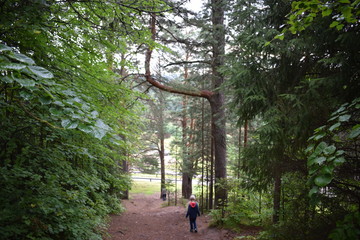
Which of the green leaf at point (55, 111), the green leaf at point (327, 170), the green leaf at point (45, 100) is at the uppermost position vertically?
the green leaf at point (45, 100)

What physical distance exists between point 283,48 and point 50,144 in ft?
18.3

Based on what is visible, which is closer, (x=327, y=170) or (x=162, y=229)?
(x=327, y=170)

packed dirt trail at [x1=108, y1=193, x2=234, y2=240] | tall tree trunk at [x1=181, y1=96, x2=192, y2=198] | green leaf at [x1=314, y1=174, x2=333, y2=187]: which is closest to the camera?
green leaf at [x1=314, y1=174, x2=333, y2=187]

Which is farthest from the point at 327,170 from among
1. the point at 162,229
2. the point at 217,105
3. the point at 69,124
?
→ the point at 162,229

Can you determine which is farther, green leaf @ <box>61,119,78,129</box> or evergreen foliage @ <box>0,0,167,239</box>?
evergreen foliage @ <box>0,0,167,239</box>

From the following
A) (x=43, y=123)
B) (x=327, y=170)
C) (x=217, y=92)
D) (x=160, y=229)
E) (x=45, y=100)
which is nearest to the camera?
(x=327, y=170)

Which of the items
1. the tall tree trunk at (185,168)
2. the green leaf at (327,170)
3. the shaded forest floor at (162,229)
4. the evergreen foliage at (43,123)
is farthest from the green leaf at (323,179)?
the tall tree trunk at (185,168)

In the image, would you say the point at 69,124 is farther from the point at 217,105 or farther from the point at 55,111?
the point at 217,105

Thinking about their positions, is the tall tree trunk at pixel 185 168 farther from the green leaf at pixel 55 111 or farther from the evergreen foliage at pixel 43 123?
the green leaf at pixel 55 111

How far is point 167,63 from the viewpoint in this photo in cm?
1011

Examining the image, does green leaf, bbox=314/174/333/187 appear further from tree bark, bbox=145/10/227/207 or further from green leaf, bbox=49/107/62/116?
tree bark, bbox=145/10/227/207

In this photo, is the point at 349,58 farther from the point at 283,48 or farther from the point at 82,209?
the point at 82,209

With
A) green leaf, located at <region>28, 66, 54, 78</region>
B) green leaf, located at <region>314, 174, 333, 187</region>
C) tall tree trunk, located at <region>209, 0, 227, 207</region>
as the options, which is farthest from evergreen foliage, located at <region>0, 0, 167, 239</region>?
tall tree trunk, located at <region>209, 0, 227, 207</region>

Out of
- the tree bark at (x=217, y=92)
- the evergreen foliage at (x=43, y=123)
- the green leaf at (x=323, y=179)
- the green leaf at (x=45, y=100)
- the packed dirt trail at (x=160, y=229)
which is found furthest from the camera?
the tree bark at (x=217, y=92)
